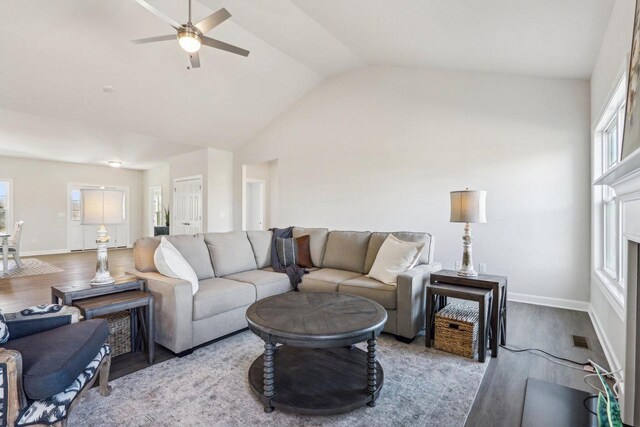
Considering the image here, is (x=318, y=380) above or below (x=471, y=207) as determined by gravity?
below

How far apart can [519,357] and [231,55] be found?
16.3 feet

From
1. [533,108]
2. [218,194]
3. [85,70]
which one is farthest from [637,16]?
[218,194]

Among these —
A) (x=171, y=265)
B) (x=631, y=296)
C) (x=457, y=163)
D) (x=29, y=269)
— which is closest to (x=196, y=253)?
(x=171, y=265)

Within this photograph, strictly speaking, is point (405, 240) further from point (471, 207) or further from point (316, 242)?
point (316, 242)

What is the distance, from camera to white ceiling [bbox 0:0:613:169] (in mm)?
2928

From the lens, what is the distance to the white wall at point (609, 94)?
6.88 ft

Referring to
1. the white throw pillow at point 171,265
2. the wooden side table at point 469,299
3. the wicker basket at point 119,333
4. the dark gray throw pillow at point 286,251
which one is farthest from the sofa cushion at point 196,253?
the wooden side table at point 469,299

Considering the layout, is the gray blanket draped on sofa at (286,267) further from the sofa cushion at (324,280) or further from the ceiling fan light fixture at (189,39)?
the ceiling fan light fixture at (189,39)

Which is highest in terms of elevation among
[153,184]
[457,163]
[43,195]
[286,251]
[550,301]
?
[153,184]

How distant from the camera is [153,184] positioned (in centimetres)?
1001

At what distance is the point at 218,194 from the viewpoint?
7.15 m

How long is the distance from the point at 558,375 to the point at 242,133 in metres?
6.28

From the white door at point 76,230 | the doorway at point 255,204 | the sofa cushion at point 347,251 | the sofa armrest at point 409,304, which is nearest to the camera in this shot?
the sofa armrest at point 409,304

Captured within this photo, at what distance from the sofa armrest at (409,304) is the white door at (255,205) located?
5.97 m
